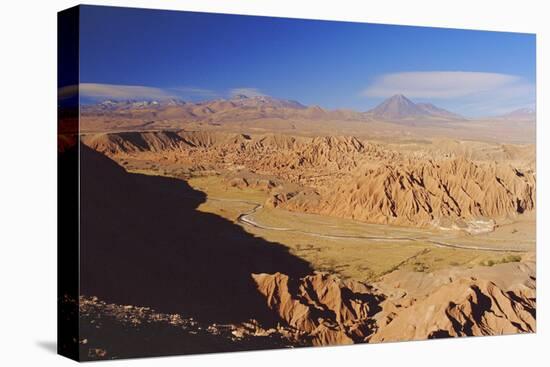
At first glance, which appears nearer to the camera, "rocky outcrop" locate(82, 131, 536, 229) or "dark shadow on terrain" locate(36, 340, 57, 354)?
"dark shadow on terrain" locate(36, 340, 57, 354)

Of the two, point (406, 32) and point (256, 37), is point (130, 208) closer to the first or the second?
point (256, 37)

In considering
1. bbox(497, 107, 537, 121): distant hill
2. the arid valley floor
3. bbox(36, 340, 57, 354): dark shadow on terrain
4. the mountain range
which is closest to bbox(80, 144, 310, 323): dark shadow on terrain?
the arid valley floor

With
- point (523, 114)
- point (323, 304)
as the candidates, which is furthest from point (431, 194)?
point (323, 304)

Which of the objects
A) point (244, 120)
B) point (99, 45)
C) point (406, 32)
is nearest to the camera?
point (99, 45)

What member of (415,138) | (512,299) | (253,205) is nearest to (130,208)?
(253,205)

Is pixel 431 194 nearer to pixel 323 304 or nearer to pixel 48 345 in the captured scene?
pixel 323 304

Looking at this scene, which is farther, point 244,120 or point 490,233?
point 490,233

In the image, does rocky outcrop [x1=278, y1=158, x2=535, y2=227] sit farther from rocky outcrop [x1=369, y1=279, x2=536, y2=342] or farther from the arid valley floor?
rocky outcrop [x1=369, y1=279, x2=536, y2=342]
